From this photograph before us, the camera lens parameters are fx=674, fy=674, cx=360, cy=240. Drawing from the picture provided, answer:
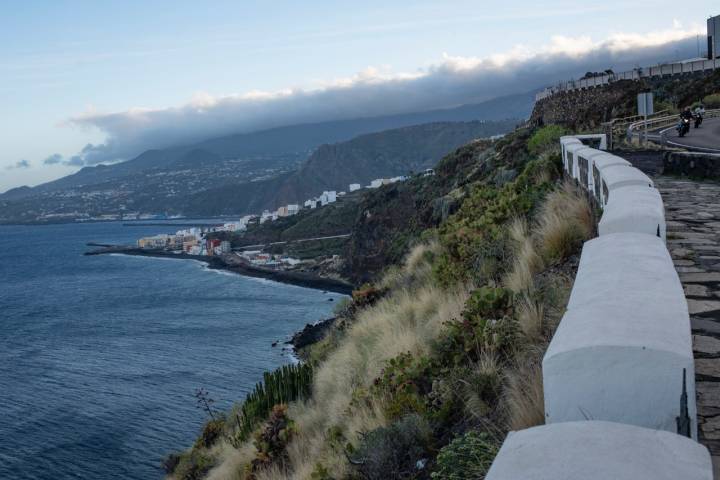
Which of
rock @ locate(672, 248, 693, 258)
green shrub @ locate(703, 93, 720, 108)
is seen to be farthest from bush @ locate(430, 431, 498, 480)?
green shrub @ locate(703, 93, 720, 108)

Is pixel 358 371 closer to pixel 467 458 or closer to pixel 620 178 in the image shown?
pixel 620 178

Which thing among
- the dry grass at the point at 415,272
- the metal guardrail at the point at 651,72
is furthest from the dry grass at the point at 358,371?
the metal guardrail at the point at 651,72

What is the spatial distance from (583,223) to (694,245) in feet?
5.70

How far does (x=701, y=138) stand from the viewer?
22.0m

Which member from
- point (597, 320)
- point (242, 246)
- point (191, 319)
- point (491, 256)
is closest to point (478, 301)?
point (491, 256)

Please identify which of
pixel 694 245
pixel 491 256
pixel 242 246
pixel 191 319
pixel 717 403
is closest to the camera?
pixel 717 403

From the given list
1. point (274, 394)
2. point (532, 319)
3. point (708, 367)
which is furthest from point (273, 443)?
point (708, 367)

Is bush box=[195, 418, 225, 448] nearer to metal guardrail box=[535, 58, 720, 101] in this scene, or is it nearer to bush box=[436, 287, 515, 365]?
bush box=[436, 287, 515, 365]

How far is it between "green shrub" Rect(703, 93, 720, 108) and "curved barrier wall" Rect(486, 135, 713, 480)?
35.3m

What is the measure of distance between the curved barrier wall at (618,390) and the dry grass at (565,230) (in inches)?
179

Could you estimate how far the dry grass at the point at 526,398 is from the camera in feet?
12.7

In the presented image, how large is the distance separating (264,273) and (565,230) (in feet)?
295

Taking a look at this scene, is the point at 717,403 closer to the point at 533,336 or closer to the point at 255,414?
the point at 533,336

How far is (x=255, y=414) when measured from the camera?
13.0 m
